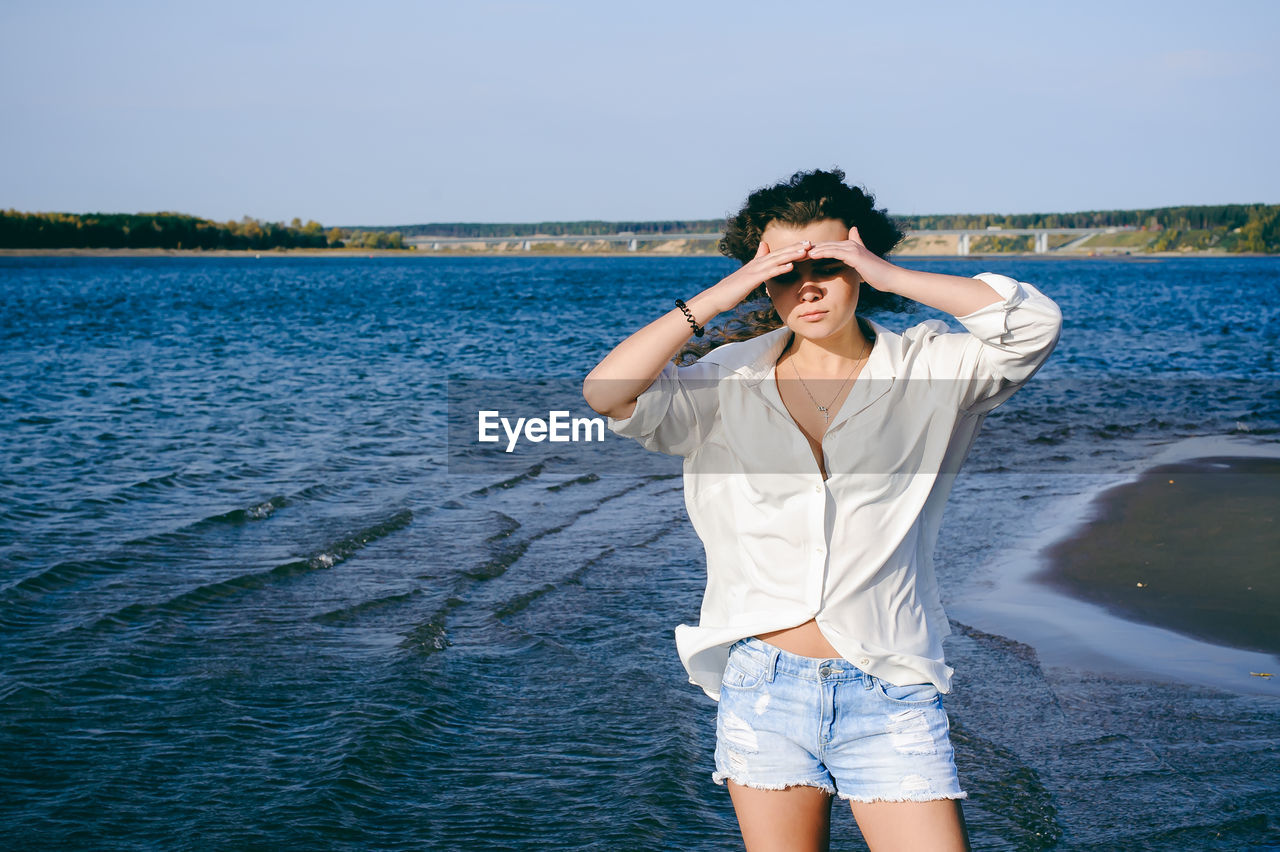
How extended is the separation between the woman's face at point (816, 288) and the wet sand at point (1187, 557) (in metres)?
5.49

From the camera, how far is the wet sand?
24.1 feet

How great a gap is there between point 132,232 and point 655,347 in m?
179

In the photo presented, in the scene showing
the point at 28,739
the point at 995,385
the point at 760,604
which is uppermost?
the point at 995,385

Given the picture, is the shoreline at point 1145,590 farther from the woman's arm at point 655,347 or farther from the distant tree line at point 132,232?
the distant tree line at point 132,232

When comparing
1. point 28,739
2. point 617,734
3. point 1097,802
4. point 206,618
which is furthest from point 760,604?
point 206,618

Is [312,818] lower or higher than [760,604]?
lower

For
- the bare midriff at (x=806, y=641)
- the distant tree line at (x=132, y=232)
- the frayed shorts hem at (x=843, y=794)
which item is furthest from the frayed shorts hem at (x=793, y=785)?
the distant tree line at (x=132, y=232)

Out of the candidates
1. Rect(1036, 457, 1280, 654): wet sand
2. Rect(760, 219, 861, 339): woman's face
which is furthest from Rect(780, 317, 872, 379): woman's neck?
Rect(1036, 457, 1280, 654): wet sand

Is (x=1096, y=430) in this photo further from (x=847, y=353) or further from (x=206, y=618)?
(x=847, y=353)

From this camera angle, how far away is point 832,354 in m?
2.74

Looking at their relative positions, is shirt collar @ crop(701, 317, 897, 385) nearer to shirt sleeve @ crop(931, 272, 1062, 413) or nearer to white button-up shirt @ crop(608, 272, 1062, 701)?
white button-up shirt @ crop(608, 272, 1062, 701)

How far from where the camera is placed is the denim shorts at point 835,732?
2432mm

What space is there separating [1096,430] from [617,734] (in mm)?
14174

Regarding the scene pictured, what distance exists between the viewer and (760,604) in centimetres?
255
